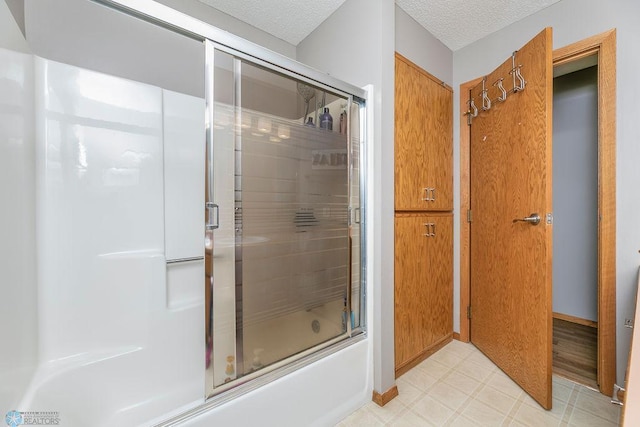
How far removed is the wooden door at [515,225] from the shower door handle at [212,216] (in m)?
1.74

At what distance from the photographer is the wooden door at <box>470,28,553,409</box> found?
151 cm

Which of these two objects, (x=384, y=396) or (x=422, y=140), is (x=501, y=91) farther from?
(x=384, y=396)

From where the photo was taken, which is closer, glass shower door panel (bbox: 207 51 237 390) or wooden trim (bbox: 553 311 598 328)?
glass shower door panel (bbox: 207 51 237 390)

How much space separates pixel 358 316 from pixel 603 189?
5.46 feet

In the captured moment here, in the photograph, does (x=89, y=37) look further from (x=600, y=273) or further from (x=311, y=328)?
(x=600, y=273)

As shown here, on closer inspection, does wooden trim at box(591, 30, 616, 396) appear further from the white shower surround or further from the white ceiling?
the white shower surround

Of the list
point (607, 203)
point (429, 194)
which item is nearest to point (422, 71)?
point (429, 194)

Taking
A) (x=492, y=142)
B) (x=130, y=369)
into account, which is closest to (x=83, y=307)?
(x=130, y=369)

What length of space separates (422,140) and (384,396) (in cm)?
171

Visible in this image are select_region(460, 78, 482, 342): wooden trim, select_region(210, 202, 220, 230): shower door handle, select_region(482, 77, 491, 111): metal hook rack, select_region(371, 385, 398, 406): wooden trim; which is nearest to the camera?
select_region(210, 202, 220, 230): shower door handle

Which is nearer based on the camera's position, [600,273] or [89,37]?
[89,37]

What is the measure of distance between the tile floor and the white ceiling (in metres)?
2.49

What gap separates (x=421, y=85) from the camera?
199 centimetres

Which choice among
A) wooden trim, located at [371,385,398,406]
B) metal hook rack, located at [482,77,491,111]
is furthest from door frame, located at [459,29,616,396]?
wooden trim, located at [371,385,398,406]
